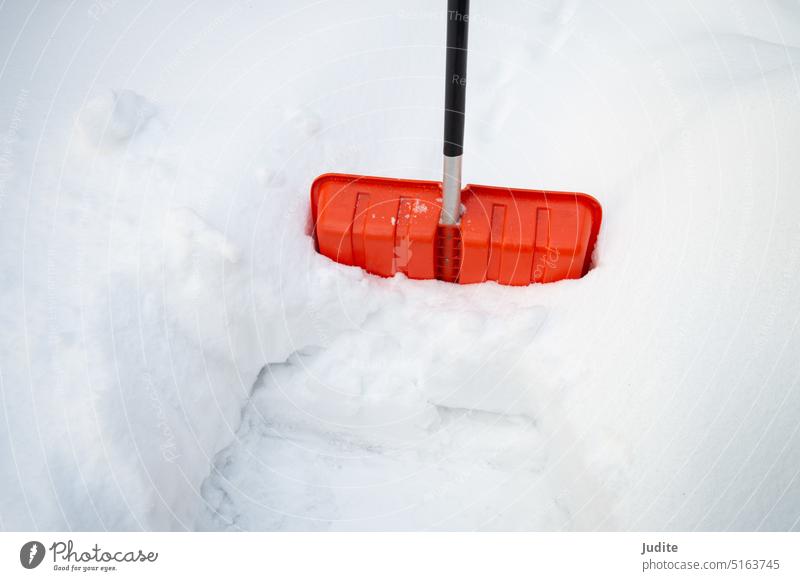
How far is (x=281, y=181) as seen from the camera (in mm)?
1878

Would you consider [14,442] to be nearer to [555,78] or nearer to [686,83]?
[555,78]

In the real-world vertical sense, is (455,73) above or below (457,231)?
above

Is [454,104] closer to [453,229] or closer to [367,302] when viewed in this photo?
[453,229]

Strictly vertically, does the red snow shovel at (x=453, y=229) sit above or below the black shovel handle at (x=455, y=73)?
below

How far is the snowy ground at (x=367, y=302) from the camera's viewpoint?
4.59ft

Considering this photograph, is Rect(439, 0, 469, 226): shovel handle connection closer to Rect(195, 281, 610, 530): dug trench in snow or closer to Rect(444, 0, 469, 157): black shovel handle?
Rect(444, 0, 469, 157): black shovel handle

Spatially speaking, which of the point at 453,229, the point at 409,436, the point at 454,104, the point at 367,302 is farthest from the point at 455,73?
the point at 409,436

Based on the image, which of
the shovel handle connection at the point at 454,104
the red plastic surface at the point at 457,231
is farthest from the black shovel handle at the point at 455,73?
the red plastic surface at the point at 457,231

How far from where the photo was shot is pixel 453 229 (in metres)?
1.81

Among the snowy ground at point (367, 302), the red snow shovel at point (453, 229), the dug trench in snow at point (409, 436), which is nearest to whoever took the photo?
the snowy ground at point (367, 302)

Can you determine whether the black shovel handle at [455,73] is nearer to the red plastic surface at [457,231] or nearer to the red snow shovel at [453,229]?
the red snow shovel at [453,229]

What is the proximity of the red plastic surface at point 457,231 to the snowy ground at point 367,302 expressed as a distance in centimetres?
6

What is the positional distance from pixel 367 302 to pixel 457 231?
13.1 inches
